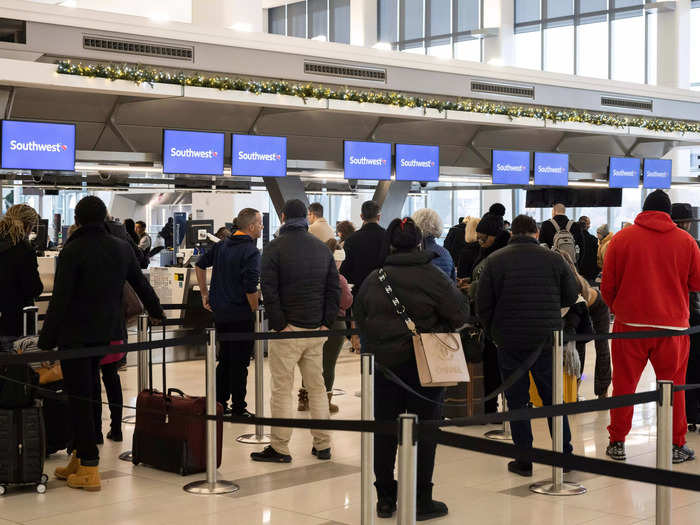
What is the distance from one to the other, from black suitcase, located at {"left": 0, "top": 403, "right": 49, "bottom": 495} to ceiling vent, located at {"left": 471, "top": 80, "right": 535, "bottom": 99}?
9951mm

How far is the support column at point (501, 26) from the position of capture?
26.0 meters

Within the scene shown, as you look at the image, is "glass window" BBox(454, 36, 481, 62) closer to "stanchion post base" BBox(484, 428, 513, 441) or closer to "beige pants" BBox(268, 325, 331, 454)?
"stanchion post base" BBox(484, 428, 513, 441)

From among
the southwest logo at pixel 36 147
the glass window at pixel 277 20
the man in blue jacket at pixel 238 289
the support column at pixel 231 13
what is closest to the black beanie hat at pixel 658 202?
the man in blue jacket at pixel 238 289

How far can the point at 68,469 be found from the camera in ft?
18.7

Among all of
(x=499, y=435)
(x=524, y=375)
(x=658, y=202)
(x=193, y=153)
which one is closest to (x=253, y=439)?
(x=499, y=435)

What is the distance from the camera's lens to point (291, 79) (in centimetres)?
1220

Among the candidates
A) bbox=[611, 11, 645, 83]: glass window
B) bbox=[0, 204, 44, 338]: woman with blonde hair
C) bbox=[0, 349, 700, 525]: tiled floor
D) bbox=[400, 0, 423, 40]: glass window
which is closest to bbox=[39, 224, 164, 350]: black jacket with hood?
bbox=[0, 349, 700, 525]: tiled floor

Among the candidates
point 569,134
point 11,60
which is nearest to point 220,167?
point 11,60

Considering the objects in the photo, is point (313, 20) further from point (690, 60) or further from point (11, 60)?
point (11, 60)

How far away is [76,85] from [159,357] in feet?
11.0

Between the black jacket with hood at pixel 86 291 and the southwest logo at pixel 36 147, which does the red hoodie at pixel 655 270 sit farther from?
the southwest logo at pixel 36 147

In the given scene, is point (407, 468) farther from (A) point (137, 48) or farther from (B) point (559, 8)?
(B) point (559, 8)

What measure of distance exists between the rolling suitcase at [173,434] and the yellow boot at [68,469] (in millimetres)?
463

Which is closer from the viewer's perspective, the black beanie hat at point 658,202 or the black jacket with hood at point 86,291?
the black jacket with hood at point 86,291
